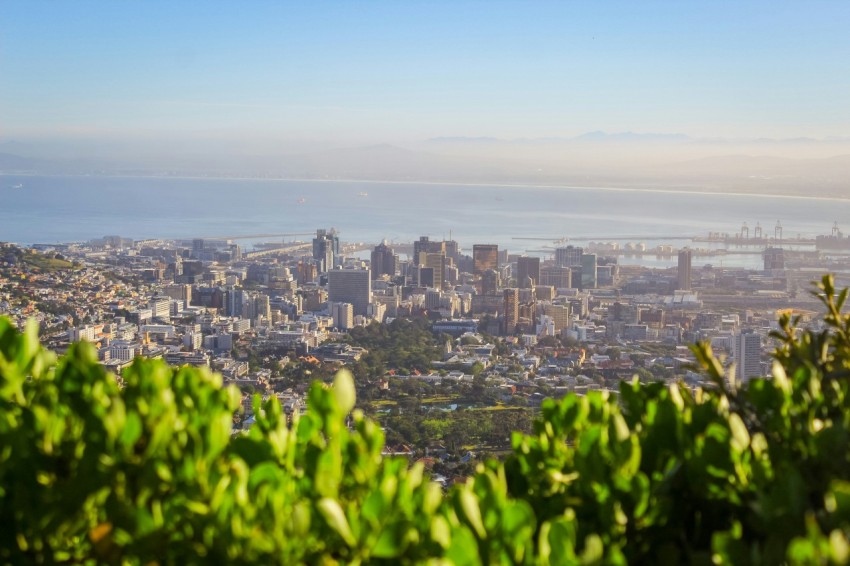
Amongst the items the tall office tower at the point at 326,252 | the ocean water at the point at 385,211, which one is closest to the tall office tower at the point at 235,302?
the tall office tower at the point at 326,252

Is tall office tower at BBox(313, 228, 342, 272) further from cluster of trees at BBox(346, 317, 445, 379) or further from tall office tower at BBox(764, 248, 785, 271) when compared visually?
tall office tower at BBox(764, 248, 785, 271)

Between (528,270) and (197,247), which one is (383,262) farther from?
(197,247)

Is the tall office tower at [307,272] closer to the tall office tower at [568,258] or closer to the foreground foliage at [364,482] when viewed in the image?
the tall office tower at [568,258]

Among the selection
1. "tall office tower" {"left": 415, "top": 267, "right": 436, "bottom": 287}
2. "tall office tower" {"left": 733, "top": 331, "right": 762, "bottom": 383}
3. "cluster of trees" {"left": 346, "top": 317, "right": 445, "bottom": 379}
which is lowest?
"cluster of trees" {"left": 346, "top": 317, "right": 445, "bottom": 379}

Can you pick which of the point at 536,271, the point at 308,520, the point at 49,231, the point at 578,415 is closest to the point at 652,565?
the point at 578,415

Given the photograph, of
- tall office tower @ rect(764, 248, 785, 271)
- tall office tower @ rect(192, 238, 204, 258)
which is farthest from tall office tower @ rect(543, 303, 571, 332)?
tall office tower @ rect(192, 238, 204, 258)

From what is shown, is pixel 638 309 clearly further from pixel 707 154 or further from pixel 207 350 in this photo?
pixel 707 154
